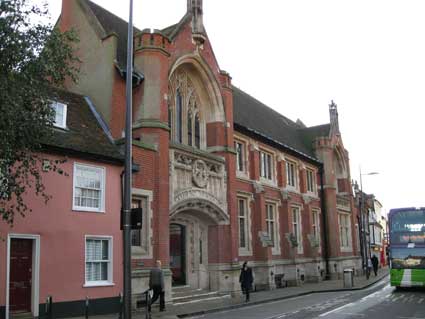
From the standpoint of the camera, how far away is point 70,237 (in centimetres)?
1541

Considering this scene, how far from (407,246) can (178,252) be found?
37.2 ft

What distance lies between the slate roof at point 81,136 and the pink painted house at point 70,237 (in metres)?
0.04

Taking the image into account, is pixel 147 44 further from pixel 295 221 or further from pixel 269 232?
pixel 295 221

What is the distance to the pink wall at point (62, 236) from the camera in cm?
1446

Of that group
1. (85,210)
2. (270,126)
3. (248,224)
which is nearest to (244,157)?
(248,224)

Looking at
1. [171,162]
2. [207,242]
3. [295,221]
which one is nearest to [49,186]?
[171,162]

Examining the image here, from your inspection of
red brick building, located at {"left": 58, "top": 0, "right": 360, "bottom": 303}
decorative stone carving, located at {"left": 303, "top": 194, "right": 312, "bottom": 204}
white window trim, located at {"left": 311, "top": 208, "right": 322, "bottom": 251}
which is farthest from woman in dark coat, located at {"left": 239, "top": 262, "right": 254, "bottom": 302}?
white window trim, located at {"left": 311, "top": 208, "right": 322, "bottom": 251}

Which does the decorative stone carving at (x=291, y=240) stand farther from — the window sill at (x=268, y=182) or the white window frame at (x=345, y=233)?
the white window frame at (x=345, y=233)

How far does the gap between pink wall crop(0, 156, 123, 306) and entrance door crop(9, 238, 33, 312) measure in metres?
0.36

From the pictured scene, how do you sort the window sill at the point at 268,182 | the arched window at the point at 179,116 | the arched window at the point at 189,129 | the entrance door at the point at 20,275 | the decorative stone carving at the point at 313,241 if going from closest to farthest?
the entrance door at the point at 20,275 → the arched window at the point at 179,116 → the arched window at the point at 189,129 → the window sill at the point at 268,182 → the decorative stone carving at the point at 313,241

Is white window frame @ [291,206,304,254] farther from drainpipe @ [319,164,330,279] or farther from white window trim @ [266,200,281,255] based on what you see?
drainpipe @ [319,164,330,279]

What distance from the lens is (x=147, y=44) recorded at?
19.4m

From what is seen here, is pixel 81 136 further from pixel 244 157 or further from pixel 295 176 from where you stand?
pixel 295 176

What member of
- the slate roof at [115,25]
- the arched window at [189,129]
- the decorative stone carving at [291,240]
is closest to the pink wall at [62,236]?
the slate roof at [115,25]
